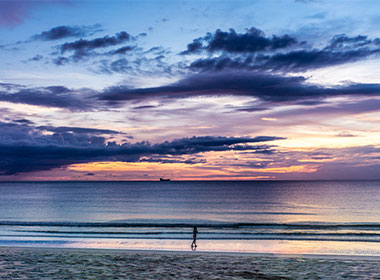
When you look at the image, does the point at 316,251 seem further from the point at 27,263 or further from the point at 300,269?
the point at 27,263

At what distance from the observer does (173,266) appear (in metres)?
17.3

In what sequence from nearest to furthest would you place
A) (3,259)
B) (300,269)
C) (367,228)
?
(300,269) → (3,259) → (367,228)

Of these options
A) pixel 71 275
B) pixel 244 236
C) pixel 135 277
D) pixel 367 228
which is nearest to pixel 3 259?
pixel 71 275

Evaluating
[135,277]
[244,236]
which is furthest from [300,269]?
[244,236]

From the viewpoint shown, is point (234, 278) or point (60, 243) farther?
point (60, 243)

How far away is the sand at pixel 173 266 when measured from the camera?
1527cm

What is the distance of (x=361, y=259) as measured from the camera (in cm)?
1986

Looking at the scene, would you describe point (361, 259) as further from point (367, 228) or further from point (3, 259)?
point (367, 228)

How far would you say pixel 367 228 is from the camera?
43562 millimetres

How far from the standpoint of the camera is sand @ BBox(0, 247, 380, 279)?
15273 millimetres

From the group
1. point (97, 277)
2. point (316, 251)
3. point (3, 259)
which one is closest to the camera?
point (97, 277)

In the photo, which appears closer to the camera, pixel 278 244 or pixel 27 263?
pixel 27 263

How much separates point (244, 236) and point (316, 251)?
350 inches

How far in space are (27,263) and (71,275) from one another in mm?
3957
